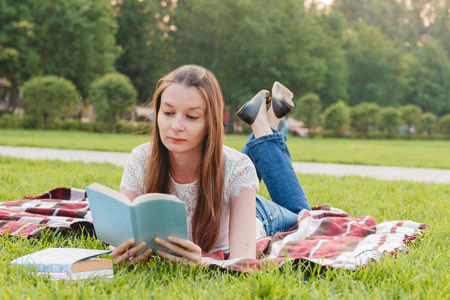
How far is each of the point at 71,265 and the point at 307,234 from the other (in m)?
1.46

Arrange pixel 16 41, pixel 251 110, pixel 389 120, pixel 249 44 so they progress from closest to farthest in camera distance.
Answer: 1. pixel 251 110
2. pixel 16 41
3. pixel 389 120
4. pixel 249 44

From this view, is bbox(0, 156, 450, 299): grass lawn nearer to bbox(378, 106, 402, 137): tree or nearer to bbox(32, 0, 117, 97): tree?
bbox(32, 0, 117, 97): tree

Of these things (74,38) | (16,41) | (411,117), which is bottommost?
(411,117)

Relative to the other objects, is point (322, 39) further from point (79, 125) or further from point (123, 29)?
point (79, 125)

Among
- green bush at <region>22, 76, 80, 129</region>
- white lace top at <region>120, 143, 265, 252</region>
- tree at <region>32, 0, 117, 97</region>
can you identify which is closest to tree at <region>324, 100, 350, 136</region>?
tree at <region>32, 0, 117, 97</region>

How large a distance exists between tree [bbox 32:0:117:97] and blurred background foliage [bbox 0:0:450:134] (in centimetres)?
5

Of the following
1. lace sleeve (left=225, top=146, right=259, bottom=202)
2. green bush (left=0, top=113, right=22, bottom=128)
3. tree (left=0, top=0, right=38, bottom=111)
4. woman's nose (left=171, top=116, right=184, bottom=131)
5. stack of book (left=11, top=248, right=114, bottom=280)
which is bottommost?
green bush (left=0, top=113, right=22, bottom=128)

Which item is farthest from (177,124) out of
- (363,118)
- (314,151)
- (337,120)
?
(363,118)

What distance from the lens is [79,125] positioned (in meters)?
18.5

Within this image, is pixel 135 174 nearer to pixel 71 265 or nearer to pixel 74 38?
pixel 71 265

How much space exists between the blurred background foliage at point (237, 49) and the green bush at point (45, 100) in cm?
352

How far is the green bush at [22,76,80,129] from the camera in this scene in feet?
57.0

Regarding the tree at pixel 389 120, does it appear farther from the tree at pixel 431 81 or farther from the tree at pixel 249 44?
the tree at pixel 431 81

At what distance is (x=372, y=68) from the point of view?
3644 cm
